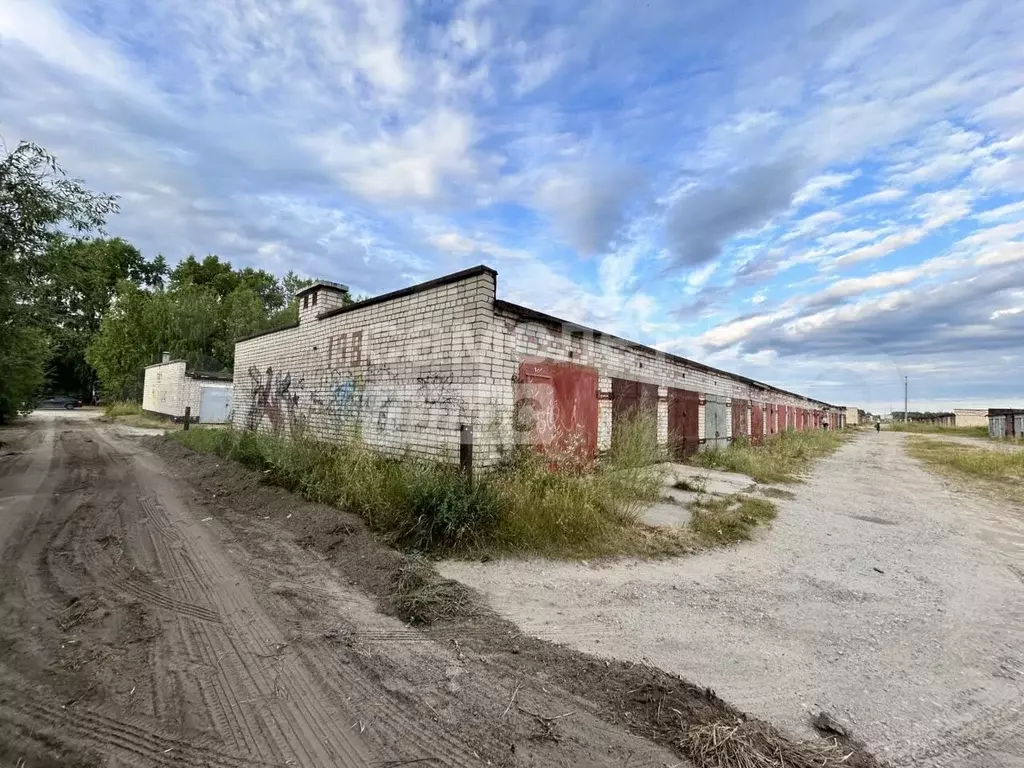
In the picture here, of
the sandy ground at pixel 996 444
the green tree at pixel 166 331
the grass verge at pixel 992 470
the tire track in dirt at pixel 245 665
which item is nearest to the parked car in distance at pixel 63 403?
the green tree at pixel 166 331

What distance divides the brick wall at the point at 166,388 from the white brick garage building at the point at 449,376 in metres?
15.5

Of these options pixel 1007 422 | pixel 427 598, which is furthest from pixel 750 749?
pixel 1007 422

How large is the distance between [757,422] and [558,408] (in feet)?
52.1

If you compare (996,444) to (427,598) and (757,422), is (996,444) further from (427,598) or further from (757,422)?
(427,598)

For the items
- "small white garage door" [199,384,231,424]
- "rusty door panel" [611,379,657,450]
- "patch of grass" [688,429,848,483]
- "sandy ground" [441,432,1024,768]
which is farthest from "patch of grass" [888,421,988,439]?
"small white garage door" [199,384,231,424]

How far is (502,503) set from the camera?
5309 mm

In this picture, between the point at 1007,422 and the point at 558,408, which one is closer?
the point at 558,408

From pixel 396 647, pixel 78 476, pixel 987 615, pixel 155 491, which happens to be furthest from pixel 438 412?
pixel 78 476

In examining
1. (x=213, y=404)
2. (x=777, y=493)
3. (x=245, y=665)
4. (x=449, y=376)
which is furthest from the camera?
(x=213, y=404)

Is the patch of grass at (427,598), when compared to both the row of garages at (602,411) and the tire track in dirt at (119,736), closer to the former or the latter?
the tire track in dirt at (119,736)

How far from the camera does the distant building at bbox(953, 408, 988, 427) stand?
187 ft

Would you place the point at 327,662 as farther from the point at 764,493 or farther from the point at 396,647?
the point at 764,493

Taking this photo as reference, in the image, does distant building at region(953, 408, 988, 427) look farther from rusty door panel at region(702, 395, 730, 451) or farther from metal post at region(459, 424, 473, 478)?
metal post at region(459, 424, 473, 478)

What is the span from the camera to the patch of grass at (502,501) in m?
5.03
